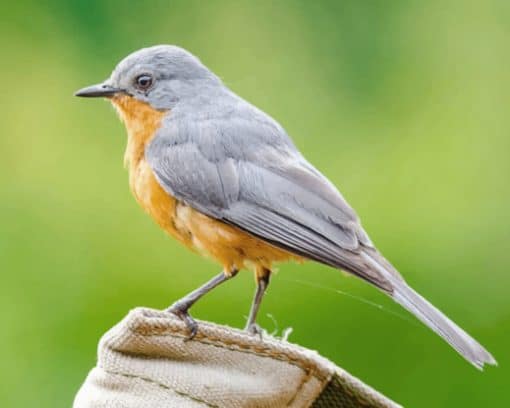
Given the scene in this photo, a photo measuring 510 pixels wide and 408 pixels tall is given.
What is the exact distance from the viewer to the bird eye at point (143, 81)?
13.4ft

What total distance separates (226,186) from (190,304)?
424 mm

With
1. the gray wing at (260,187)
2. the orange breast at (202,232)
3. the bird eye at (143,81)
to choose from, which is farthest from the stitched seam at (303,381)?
the bird eye at (143,81)

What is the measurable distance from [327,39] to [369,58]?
253 millimetres

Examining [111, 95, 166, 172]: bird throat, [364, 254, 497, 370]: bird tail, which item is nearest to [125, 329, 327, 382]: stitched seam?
[364, 254, 497, 370]: bird tail

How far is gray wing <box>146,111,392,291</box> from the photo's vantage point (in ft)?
11.8

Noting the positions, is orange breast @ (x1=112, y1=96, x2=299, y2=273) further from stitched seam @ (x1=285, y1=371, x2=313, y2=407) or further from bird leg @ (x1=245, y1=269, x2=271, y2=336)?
stitched seam @ (x1=285, y1=371, x2=313, y2=407)

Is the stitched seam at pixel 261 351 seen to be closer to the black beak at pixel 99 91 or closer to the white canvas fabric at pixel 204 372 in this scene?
the white canvas fabric at pixel 204 372

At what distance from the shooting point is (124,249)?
4781 millimetres

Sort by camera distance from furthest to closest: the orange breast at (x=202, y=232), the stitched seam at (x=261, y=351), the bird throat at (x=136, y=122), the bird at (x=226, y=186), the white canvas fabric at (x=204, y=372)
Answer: the bird throat at (x=136, y=122)
the orange breast at (x=202, y=232)
the bird at (x=226, y=186)
the stitched seam at (x=261, y=351)
the white canvas fabric at (x=204, y=372)

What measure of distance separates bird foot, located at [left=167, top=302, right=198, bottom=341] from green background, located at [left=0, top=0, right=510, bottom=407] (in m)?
0.95

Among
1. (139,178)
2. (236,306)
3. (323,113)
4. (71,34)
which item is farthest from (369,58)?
(139,178)

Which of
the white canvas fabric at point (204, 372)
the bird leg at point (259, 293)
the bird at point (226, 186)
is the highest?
the bird at point (226, 186)

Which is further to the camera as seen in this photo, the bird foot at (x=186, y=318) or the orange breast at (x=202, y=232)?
the orange breast at (x=202, y=232)

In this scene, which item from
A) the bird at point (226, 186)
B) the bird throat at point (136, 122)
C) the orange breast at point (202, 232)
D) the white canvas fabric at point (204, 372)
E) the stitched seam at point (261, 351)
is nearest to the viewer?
the white canvas fabric at point (204, 372)
